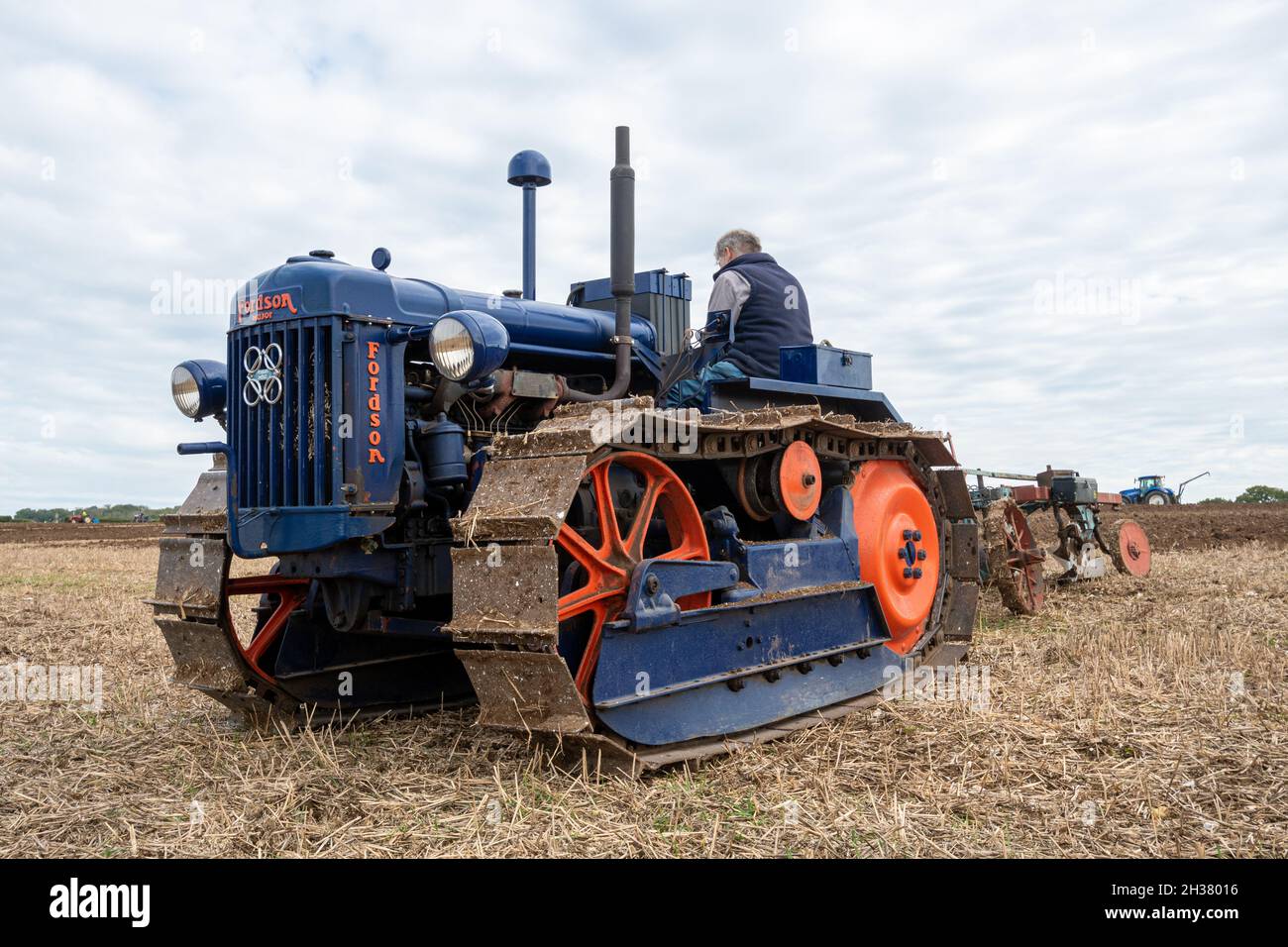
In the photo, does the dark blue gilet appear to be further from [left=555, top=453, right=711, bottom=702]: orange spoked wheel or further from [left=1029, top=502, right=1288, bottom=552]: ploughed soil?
[left=1029, top=502, right=1288, bottom=552]: ploughed soil

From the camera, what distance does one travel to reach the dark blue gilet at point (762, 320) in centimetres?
605

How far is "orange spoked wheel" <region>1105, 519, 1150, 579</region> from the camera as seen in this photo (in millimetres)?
11203

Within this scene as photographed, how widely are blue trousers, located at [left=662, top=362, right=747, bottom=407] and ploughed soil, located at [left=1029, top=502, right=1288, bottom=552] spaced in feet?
41.3

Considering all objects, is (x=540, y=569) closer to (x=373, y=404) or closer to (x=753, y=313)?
(x=373, y=404)

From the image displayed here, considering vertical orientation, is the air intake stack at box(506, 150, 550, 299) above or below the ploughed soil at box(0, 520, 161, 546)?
above

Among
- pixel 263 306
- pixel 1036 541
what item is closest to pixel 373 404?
pixel 263 306

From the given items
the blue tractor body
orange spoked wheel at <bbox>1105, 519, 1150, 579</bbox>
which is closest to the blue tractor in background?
the blue tractor body

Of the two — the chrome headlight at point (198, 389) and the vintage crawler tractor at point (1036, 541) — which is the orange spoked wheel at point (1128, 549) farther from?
the chrome headlight at point (198, 389)

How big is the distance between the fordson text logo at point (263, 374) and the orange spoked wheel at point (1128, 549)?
9.39 m

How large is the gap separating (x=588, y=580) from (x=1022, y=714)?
Result: 235cm

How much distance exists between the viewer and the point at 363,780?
4.20 m

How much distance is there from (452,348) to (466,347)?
67 millimetres

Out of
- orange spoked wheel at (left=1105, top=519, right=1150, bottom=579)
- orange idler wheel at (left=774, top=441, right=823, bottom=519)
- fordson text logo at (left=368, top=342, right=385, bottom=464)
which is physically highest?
fordson text logo at (left=368, top=342, right=385, bottom=464)

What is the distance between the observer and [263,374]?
477cm
